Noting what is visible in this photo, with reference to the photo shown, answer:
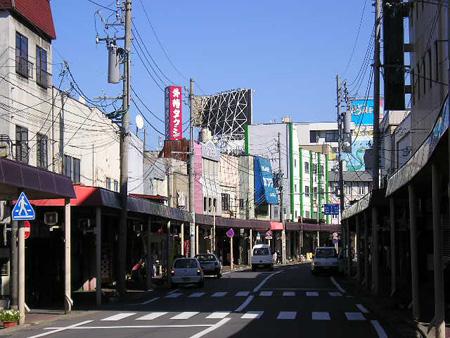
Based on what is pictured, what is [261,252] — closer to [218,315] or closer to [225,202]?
[225,202]

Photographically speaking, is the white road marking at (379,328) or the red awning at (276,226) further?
the red awning at (276,226)

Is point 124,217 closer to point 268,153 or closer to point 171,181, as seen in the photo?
point 171,181

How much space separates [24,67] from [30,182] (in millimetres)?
11583

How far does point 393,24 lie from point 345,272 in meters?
23.6

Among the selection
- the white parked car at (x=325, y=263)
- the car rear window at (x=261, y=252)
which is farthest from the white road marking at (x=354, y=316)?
the car rear window at (x=261, y=252)

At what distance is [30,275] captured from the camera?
28.9 meters

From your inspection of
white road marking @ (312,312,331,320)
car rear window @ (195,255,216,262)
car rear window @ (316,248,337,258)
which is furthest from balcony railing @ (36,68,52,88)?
car rear window @ (316,248,337,258)

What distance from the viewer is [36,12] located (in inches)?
1241

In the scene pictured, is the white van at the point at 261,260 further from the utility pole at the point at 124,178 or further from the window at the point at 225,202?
the utility pole at the point at 124,178

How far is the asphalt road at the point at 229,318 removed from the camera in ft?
56.4

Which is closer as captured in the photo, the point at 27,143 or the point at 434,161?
the point at 434,161

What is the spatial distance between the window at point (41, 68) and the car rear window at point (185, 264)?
39.0ft

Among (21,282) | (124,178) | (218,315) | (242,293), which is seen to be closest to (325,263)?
(242,293)

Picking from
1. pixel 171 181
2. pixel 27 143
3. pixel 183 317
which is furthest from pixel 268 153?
pixel 183 317
